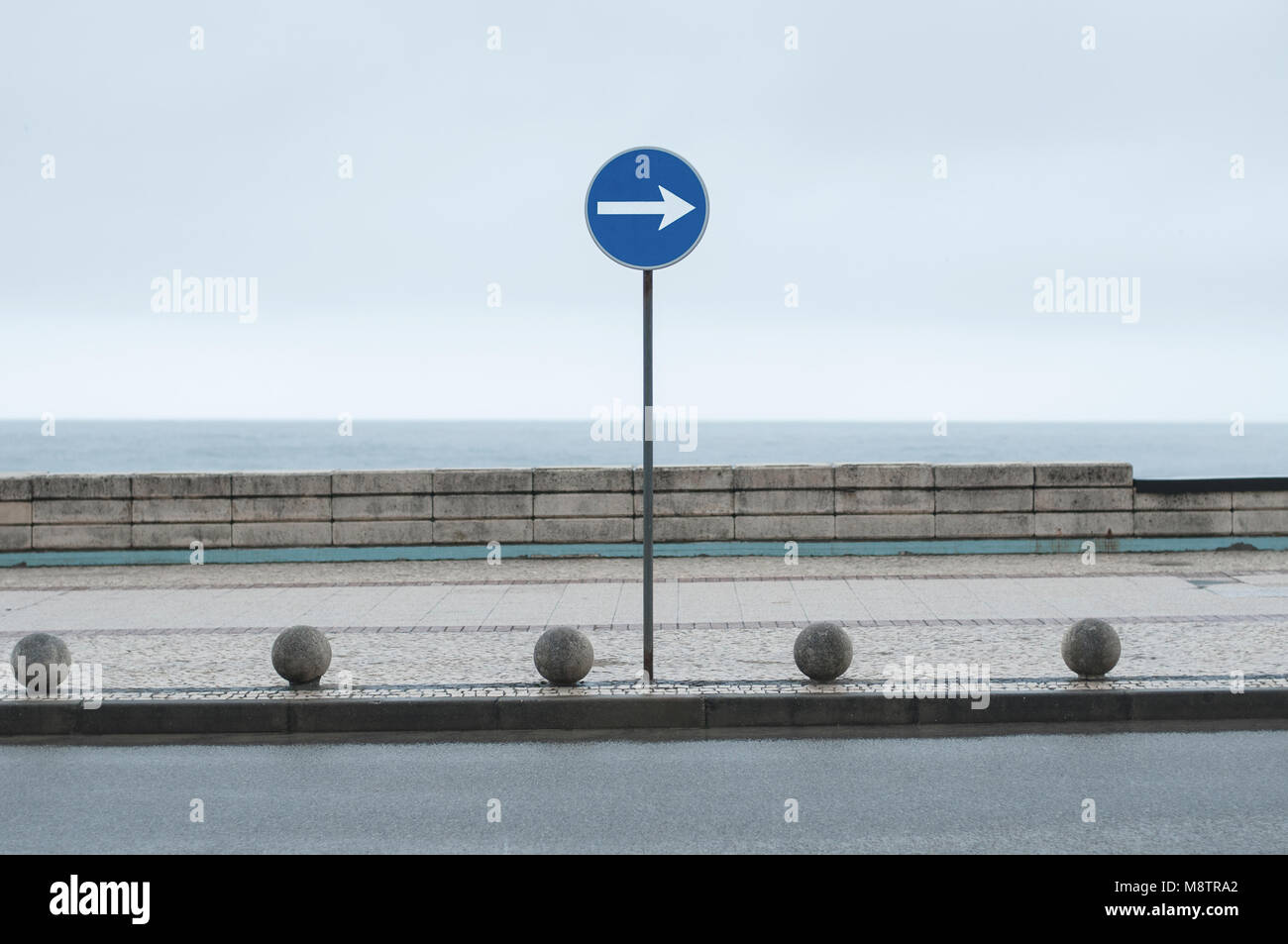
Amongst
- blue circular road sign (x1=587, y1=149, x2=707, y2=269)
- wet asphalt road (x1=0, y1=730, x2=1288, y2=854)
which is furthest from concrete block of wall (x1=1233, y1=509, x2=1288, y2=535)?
blue circular road sign (x1=587, y1=149, x2=707, y2=269)

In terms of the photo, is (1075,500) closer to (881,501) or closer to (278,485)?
(881,501)

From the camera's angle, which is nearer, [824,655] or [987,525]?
[824,655]

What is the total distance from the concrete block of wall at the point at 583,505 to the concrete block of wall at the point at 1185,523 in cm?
580

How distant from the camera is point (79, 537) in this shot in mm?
14250

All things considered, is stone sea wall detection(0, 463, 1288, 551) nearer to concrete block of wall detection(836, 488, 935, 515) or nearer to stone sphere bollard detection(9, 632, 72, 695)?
concrete block of wall detection(836, 488, 935, 515)

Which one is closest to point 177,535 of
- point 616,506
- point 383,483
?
point 383,483

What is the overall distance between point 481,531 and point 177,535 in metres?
3.39

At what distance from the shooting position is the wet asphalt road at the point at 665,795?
16.8 ft

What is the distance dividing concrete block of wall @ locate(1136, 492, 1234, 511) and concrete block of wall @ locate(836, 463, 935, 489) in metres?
2.44
